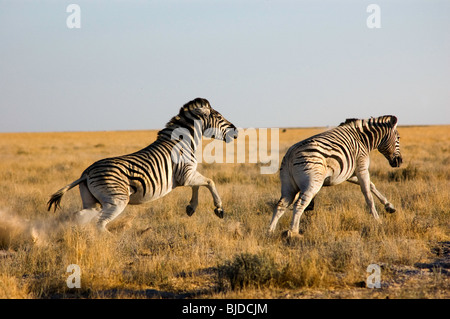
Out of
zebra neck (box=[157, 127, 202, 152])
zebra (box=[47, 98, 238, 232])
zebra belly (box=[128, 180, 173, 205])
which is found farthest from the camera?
zebra neck (box=[157, 127, 202, 152])

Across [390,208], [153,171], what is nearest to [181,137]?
[153,171]

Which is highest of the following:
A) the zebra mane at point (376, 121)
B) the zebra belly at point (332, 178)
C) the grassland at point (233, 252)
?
the zebra mane at point (376, 121)

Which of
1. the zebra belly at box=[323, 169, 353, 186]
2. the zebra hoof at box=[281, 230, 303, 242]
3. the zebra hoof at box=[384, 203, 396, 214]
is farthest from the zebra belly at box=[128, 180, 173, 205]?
the zebra hoof at box=[384, 203, 396, 214]

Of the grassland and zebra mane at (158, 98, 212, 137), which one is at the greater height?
zebra mane at (158, 98, 212, 137)

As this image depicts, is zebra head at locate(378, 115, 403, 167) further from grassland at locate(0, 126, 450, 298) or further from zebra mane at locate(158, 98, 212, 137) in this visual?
zebra mane at locate(158, 98, 212, 137)

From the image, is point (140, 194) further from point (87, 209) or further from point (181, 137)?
point (181, 137)

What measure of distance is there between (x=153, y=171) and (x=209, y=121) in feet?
5.10

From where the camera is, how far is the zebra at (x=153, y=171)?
759 cm

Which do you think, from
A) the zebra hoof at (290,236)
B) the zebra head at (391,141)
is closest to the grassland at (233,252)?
the zebra hoof at (290,236)

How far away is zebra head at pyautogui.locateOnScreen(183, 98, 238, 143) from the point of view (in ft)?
29.0

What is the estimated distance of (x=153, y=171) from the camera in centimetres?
812

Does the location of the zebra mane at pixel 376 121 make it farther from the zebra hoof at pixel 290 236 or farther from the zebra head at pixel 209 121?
the zebra hoof at pixel 290 236
